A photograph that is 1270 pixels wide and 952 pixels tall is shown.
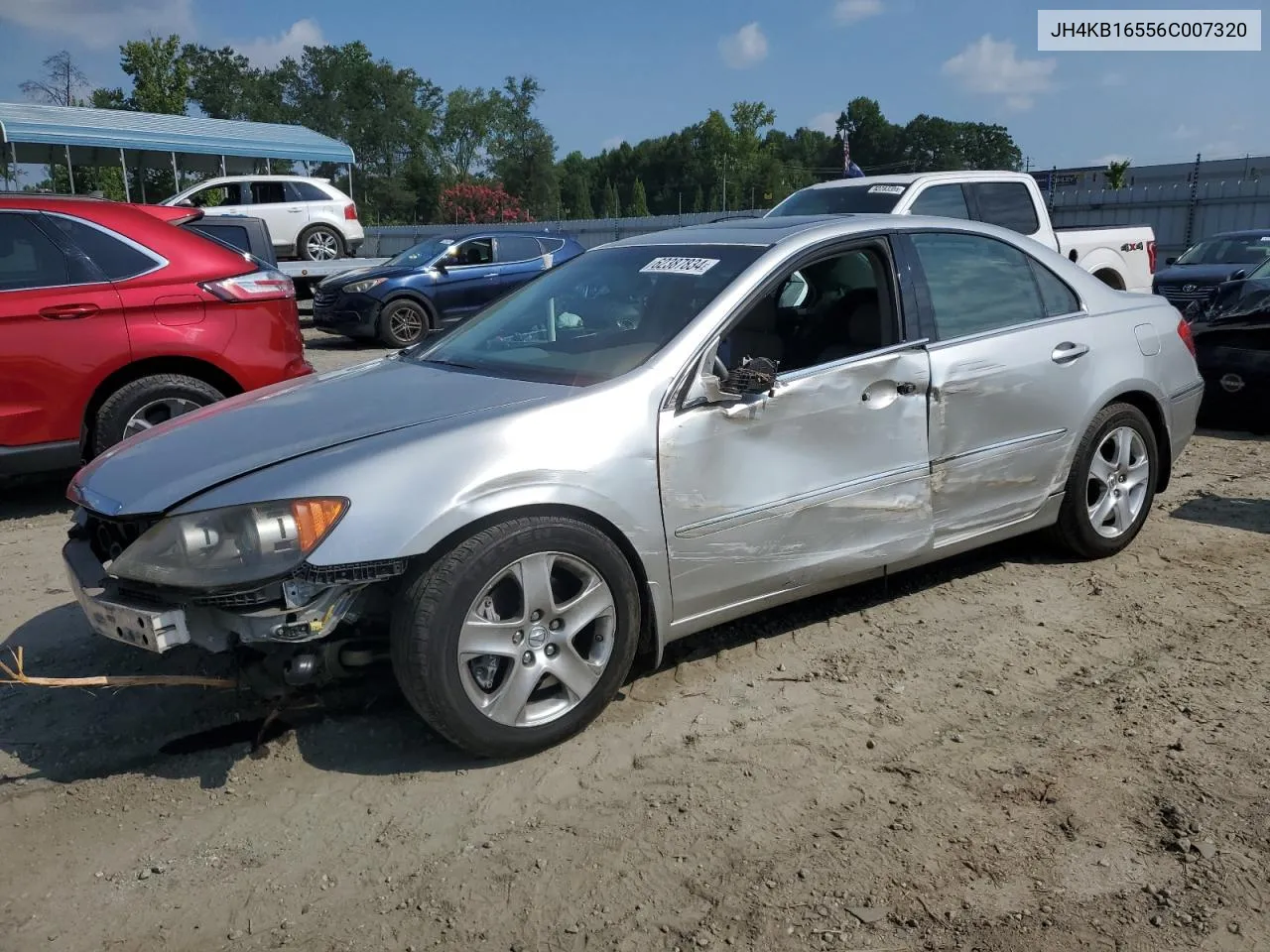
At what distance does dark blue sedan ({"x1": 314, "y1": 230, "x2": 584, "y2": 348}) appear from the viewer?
1354 centimetres

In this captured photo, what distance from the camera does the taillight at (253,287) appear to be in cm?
609

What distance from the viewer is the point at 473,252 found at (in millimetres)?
14359

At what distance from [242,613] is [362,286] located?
37.3 ft

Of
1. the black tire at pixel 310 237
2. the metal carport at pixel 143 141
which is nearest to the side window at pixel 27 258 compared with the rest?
the black tire at pixel 310 237

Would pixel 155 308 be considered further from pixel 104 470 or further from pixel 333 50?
pixel 333 50

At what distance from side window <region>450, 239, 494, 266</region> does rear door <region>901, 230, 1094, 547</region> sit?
10704 millimetres

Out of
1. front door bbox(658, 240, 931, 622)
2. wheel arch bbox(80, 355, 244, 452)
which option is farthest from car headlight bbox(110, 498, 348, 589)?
wheel arch bbox(80, 355, 244, 452)

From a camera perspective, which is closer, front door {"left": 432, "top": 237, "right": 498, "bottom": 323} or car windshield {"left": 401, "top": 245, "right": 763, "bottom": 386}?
car windshield {"left": 401, "top": 245, "right": 763, "bottom": 386}

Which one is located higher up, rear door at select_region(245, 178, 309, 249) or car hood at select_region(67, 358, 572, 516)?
rear door at select_region(245, 178, 309, 249)

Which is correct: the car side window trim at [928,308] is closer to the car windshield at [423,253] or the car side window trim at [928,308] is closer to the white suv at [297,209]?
the car windshield at [423,253]

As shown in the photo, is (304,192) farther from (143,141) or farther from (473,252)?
(143,141)

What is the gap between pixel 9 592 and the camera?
188 inches

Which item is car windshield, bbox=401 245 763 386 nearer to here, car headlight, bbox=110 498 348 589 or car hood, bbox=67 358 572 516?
car hood, bbox=67 358 572 516

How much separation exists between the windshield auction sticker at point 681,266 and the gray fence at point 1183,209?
17984 mm
